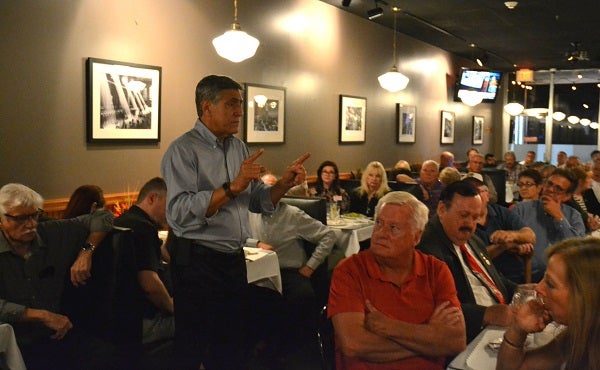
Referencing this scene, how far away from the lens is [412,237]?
2.41 metres

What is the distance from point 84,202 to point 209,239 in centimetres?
168

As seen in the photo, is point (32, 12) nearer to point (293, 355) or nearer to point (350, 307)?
point (293, 355)

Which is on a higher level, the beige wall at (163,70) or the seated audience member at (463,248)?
the beige wall at (163,70)

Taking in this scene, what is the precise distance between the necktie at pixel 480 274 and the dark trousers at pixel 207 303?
1120 mm

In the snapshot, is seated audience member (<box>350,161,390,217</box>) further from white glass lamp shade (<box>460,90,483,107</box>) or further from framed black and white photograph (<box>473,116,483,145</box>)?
framed black and white photograph (<box>473,116,483,145</box>)

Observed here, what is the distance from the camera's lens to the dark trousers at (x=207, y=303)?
2590 mm

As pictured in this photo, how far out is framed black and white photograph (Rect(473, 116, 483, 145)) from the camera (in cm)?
1478

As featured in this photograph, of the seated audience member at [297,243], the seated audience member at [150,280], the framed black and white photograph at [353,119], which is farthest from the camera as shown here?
the framed black and white photograph at [353,119]

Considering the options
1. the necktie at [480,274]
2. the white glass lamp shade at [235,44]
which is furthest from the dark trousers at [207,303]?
the white glass lamp shade at [235,44]

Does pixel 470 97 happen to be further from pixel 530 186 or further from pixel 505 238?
pixel 505 238

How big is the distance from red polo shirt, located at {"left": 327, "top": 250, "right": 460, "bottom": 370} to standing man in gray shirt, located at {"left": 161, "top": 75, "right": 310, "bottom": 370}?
0.54 metres

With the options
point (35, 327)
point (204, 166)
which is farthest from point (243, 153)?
point (35, 327)

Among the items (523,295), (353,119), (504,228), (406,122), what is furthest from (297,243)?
(406,122)

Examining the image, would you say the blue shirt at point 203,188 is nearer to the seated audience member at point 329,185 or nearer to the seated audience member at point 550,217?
the seated audience member at point 550,217
